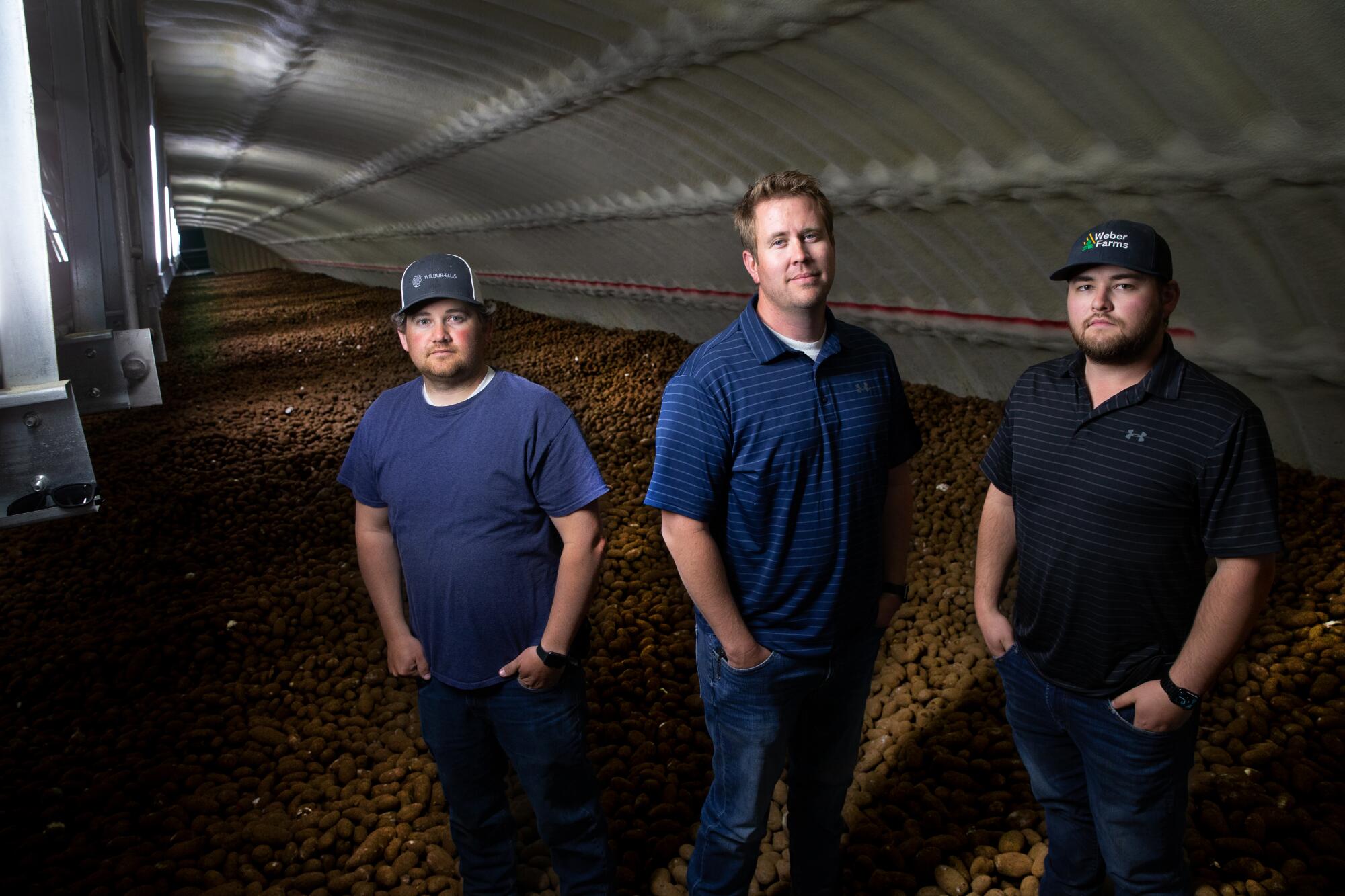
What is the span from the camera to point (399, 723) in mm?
3270

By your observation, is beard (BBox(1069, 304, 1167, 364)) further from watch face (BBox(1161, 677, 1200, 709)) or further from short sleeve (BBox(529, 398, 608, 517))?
short sleeve (BBox(529, 398, 608, 517))

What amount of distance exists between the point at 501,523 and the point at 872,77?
3066mm

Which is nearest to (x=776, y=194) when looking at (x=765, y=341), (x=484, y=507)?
(x=765, y=341)

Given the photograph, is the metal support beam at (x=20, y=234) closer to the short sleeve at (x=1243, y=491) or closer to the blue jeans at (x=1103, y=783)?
the blue jeans at (x=1103, y=783)

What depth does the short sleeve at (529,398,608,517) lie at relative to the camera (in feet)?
6.74

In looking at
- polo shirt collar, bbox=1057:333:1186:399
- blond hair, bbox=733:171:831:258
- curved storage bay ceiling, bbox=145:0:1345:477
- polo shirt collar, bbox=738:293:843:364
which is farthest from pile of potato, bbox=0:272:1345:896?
blond hair, bbox=733:171:831:258

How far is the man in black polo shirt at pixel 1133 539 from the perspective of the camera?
5.46ft

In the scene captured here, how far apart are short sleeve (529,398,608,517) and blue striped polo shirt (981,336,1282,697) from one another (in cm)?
100

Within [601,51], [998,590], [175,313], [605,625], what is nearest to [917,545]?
[605,625]

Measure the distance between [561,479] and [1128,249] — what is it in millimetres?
1293

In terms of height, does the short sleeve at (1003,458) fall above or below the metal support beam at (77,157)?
below

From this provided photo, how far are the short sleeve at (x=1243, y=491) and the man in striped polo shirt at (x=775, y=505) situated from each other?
0.67 meters

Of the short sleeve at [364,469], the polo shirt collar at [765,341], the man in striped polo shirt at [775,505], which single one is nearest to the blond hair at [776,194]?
the man in striped polo shirt at [775,505]

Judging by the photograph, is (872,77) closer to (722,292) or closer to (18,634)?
(722,292)
